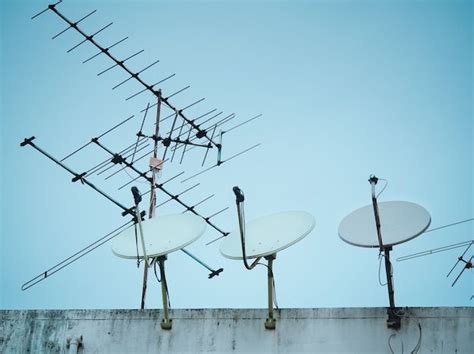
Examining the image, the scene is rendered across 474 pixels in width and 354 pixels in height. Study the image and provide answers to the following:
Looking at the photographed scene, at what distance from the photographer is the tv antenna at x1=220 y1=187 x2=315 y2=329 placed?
28.5 feet

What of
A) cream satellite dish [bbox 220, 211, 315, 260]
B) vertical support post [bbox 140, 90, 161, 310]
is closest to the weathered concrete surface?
cream satellite dish [bbox 220, 211, 315, 260]

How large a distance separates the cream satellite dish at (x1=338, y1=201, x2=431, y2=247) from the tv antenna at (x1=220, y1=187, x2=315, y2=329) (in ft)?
2.33

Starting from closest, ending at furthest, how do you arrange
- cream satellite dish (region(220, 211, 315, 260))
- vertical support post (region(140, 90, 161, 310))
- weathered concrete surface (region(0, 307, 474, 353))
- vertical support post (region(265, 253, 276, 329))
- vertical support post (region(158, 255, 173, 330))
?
weathered concrete surface (region(0, 307, 474, 353)), cream satellite dish (region(220, 211, 315, 260)), vertical support post (region(265, 253, 276, 329)), vertical support post (region(158, 255, 173, 330)), vertical support post (region(140, 90, 161, 310))

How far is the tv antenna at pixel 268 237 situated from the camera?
868 centimetres

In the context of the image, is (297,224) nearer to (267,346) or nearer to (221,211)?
(267,346)

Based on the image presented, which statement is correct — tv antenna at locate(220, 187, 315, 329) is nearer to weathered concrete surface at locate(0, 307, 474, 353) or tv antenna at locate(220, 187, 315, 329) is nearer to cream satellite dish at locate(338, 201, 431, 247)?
weathered concrete surface at locate(0, 307, 474, 353)

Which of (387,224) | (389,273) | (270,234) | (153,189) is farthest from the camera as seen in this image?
(153,189)

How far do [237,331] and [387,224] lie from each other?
2.42 m

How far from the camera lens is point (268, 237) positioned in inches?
360

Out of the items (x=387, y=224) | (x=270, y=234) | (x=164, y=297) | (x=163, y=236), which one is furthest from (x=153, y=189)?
(x=387, y=224)

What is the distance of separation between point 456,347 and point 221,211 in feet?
16.1

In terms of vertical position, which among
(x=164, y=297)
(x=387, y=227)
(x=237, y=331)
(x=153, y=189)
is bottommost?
(x=237, y=331)

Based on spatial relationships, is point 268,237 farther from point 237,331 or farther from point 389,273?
point 389,273

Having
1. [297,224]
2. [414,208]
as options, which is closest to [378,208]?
[414,208]
